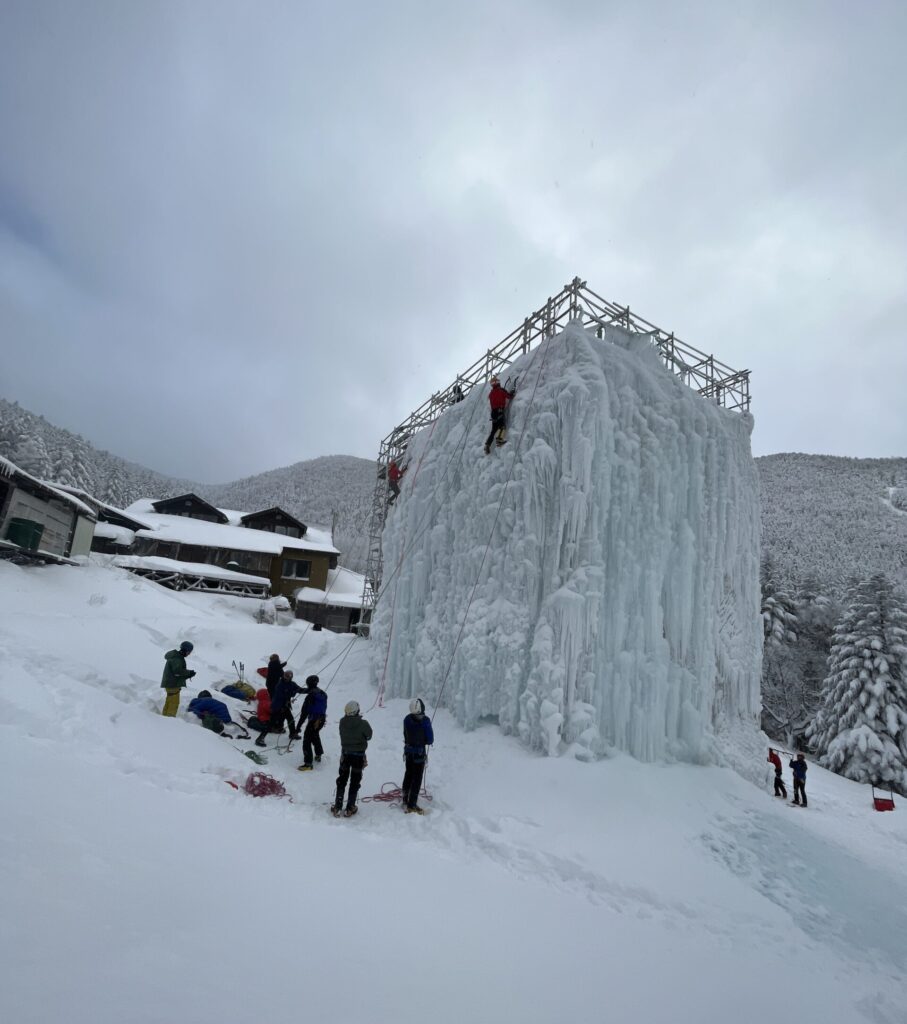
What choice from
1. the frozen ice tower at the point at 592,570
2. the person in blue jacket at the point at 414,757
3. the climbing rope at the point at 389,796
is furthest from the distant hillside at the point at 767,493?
the person in blue jacket at the point at 414,757

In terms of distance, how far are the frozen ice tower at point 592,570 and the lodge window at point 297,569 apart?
2174 centimetres

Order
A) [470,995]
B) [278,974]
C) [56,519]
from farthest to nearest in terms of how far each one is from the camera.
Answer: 1. [56,519]
2. [470,995]
3. [278,974]

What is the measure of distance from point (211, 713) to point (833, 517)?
10064cm

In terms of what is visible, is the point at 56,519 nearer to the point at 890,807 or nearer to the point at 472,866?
the point at 472,866

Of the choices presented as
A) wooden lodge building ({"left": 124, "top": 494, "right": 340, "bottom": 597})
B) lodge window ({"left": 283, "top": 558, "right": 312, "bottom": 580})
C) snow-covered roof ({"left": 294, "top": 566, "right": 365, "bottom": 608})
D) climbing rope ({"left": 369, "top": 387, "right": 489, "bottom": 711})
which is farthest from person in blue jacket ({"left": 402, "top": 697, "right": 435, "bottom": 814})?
lodge window ({"left": 283, "top": 558, "right": 312, "bottom": 580})

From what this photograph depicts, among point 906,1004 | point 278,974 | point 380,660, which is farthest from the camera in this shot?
point 380,660

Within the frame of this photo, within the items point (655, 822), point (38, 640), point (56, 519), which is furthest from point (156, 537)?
point (655, 822)

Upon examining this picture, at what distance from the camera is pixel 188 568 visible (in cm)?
2627

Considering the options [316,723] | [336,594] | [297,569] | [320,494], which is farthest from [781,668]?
[320,494]

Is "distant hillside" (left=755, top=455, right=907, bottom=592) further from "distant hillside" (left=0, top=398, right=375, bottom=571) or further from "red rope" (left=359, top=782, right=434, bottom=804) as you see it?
"distant hillside" (left=0, top=398, right=375, bottom=571)

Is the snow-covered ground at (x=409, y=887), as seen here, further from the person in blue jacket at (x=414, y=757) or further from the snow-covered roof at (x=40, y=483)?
the snow-covered roof at (x=40, y=483)

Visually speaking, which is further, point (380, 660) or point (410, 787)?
point (380, 660)

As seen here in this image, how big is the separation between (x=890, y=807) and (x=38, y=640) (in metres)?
20.1

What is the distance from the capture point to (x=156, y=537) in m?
28.8
